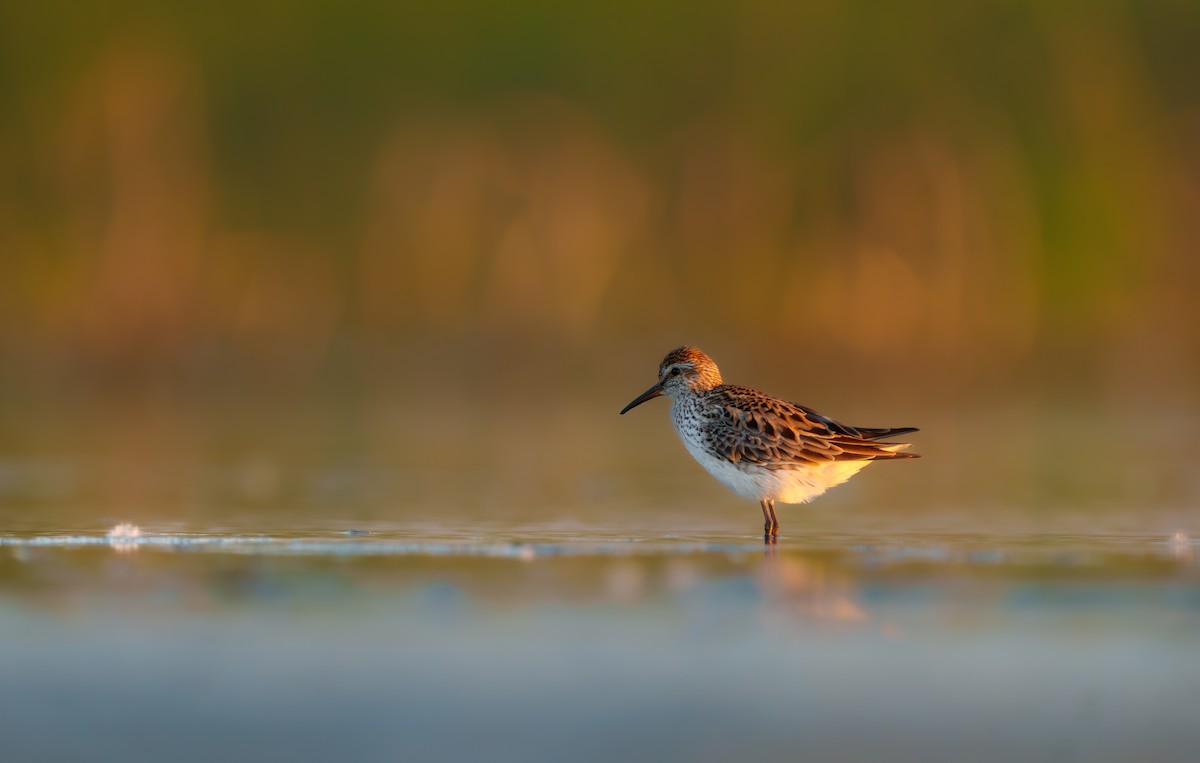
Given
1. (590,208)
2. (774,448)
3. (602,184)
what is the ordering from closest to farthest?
(774,448), (590,208), (602,184)

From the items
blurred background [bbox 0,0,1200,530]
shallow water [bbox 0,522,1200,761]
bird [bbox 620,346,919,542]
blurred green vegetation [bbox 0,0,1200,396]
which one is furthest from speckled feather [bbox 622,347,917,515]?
blurred green vegetation [bbox 0,0,1200,396]

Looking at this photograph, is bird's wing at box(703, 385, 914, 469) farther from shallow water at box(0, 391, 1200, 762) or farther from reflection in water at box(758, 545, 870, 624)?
reflection in water at box(758, 545, 870, 624)

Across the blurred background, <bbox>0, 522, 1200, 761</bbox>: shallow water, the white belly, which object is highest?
the blurred background

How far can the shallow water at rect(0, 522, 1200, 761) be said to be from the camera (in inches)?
218

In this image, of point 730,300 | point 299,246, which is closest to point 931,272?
point 730,300

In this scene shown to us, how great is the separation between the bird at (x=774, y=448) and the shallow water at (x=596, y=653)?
1185 mm

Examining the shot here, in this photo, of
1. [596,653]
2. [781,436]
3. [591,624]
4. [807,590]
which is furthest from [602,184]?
Answer: [596,653]

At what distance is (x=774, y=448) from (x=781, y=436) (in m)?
0.09

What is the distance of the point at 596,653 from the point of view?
259 inches

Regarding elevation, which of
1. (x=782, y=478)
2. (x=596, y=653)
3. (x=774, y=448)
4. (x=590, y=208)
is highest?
(x=590, y=208)

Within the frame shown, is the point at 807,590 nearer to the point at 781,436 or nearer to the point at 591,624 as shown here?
the point at 591,624

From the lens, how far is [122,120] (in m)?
29.4

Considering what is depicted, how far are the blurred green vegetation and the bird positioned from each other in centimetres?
1717

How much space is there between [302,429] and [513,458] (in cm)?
382
